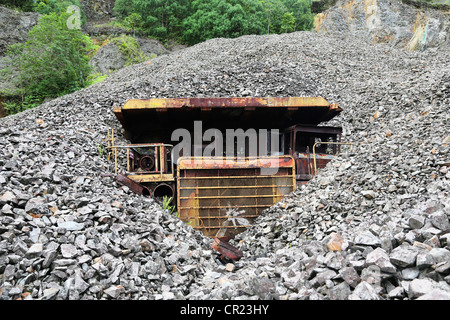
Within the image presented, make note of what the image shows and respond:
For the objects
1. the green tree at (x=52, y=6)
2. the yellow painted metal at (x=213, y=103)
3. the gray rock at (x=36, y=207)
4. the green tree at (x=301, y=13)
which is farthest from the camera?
the green tree at (x=301, y=13)

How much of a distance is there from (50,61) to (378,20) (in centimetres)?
2641

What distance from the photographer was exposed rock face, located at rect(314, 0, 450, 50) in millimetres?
23953

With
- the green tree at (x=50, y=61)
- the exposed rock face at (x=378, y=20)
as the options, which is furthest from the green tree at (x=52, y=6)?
the exposed rock face at (x=378, y=20)

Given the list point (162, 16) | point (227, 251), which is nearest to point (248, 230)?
point (227, 251)

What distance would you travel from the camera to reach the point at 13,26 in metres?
21.3

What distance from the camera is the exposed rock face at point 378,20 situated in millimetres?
23953

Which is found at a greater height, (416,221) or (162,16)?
(162,16)

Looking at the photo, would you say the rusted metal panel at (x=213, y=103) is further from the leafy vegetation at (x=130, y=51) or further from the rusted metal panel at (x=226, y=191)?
the leafy vegetation at (x=130, y=51)

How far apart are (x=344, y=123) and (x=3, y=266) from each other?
11402 mm

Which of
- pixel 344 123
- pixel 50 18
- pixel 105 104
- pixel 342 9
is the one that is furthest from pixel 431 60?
pixel 50 18

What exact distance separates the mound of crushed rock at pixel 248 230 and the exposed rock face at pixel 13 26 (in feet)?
55.9

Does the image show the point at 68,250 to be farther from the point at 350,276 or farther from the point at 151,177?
the point at 350,276

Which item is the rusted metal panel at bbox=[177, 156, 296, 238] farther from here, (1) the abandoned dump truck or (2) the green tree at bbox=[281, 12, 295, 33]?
(2) the green tree at bbox=[281, 12, 295, 33]

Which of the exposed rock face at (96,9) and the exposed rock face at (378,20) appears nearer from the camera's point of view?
the exposed rock face at (378,20)
